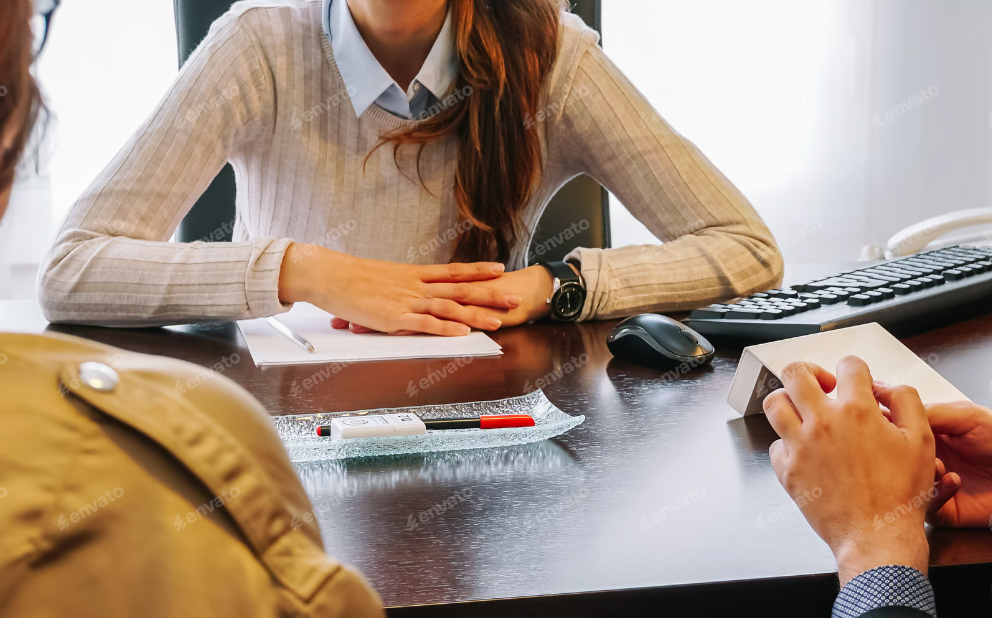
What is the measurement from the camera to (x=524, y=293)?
108cm

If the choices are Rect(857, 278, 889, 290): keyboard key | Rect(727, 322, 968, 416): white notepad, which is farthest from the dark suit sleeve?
Rect(857, 278, 889, 290): keyboard key

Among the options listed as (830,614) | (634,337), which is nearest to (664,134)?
(634,337)

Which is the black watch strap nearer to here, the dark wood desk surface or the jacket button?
the dark wood desk surface

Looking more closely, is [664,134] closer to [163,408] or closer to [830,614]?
[830,614]

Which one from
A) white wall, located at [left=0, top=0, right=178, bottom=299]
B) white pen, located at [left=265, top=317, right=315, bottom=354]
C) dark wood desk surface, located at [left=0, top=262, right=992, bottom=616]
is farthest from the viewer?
white wall, located at [left=0, top=0, right=178, bottom=299]

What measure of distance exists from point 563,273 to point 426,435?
1.77 ft

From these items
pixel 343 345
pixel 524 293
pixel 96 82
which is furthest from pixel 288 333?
pixel 96 82

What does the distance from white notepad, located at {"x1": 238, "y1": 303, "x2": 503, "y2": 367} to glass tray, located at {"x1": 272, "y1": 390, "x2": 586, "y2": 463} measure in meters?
0.22

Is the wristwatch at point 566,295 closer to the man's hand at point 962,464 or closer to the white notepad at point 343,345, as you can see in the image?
the white notepad at point 343,345

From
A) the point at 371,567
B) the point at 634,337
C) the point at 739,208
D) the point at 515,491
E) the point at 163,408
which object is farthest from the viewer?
the point at 739,208

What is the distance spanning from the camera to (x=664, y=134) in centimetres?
129

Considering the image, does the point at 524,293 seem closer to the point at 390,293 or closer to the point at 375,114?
the point at 390,293

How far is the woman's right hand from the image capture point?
1.01 metres

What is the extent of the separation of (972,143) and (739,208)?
2.18 metres
